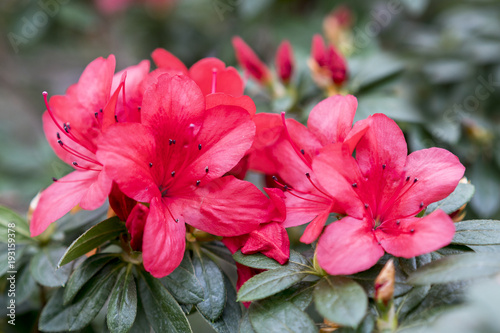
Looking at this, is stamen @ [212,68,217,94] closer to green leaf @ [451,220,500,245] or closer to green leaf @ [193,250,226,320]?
green leaf @ [193,250,226,320]

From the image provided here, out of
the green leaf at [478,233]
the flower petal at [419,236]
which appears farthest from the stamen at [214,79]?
the green leaf at [478,233]

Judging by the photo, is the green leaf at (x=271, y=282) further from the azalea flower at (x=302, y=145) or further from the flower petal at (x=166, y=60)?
the flower petal at (x=166, y=60)

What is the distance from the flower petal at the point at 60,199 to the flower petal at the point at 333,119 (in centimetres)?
48

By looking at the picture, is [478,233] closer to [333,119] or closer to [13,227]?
[333,119]

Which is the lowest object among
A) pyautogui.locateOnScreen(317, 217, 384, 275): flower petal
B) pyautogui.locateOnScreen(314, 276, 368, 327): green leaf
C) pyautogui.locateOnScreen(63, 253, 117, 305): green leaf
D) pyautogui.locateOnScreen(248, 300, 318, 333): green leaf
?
pyautogui.locateOnScreen(63, 253, 117, 305): green leaf

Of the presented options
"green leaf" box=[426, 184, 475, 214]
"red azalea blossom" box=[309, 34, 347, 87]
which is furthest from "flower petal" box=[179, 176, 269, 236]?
"red azalea blossom" box=[309, 34, 347, 87]

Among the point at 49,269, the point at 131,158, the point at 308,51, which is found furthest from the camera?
the point at 308,51

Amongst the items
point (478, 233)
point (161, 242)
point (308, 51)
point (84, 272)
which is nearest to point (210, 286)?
point (161, 242)

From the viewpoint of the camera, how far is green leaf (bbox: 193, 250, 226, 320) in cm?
82

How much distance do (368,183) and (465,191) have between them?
237 mm

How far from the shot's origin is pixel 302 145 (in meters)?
0.91

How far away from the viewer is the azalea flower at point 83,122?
0.86 metres

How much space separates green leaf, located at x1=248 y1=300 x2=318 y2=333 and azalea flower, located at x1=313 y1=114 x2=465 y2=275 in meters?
0.10

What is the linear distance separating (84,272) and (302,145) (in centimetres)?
52
